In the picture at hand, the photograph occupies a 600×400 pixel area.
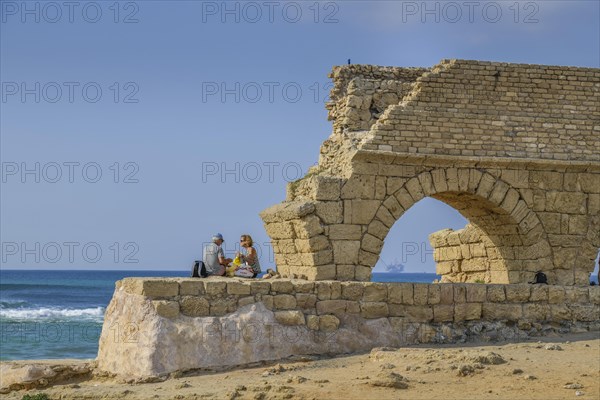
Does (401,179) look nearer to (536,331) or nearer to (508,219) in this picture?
(508,219)

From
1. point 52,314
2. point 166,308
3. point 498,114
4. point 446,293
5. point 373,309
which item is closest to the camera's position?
point 166,308

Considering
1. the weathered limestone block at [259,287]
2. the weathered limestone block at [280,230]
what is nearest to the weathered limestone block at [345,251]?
the weathered limestone block at [280,230]

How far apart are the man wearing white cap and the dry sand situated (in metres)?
2.14

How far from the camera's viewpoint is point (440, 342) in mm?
12586

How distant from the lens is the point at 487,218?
15273mm

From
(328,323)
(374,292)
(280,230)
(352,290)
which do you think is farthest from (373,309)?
(280,230)

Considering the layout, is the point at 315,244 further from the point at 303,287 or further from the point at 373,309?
the point at 373,309

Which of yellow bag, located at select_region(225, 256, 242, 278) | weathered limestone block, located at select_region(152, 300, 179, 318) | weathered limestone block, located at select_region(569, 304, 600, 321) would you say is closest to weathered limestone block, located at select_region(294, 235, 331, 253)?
yellow bag, located at select_region(225, 256, 242, 278)

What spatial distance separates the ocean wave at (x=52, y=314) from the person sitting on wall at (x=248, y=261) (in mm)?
25615

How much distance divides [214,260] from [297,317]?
1980 millimetres

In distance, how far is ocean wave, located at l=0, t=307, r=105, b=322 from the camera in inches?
1531

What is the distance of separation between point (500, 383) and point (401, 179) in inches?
177

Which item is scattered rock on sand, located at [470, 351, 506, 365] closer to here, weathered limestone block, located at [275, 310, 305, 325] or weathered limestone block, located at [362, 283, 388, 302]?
weathered limestone block, located at [362, 283, 388, 302]

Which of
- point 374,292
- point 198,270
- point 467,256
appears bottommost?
point 374,292
